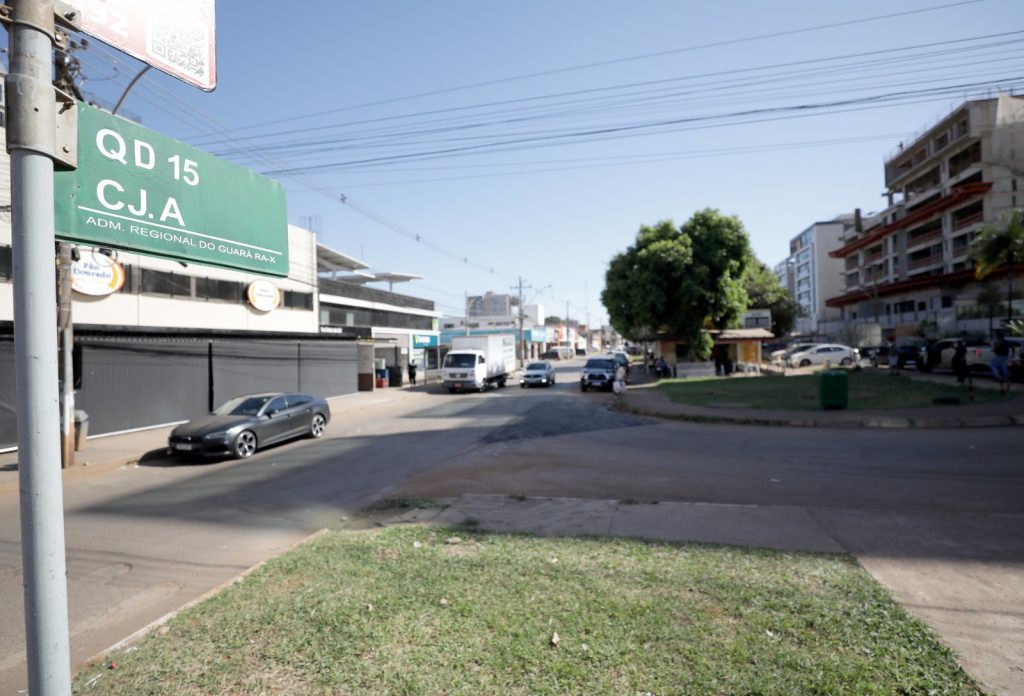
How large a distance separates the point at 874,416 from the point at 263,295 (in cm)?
2309

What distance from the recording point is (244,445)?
13039mm

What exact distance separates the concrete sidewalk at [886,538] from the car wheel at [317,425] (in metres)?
8.61

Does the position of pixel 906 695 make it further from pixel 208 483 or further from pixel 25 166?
pixel 208 483

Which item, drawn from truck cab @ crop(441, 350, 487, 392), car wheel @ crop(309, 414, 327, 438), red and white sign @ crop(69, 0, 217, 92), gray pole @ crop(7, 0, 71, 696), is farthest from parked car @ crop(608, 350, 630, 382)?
gray pole @ crop(7, 0, 71, 696)

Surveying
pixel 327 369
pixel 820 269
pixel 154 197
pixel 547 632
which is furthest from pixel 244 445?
pixel 820 269

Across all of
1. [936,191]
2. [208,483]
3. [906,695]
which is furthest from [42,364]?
[936,191]

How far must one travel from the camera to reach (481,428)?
655 inches

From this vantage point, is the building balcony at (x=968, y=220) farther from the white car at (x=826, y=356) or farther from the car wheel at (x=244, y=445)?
the car wheel at (x=244, y=445)

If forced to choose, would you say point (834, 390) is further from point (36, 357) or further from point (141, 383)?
point (141, 383)

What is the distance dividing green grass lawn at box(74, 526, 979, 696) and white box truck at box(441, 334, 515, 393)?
24.5 meters

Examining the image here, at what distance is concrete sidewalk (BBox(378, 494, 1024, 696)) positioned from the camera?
392 centimetres

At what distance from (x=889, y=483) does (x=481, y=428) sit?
1029cm

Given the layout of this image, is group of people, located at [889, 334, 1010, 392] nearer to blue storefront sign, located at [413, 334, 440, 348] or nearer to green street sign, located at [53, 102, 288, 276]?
green street sign, located at [53, 102, 288, 276]

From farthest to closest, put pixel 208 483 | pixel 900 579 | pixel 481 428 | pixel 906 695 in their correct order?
pixel 481 428 → pixel 208 483 → pixel 900 579 → pixel 906 695
